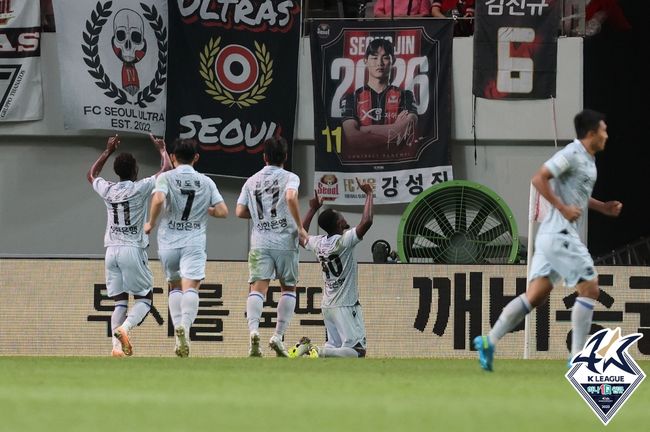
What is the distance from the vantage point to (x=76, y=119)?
72.2 feet

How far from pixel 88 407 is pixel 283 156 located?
679 cm

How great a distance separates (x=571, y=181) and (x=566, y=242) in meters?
0.48

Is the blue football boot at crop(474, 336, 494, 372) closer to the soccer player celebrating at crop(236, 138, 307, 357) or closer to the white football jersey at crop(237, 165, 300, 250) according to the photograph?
the soccer player celebrating at crop(236, 138, 307, 357)

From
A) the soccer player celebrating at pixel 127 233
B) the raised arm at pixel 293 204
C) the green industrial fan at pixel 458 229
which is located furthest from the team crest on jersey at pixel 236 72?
the raised arm at pixel 293 204

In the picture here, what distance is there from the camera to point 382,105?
71.7 ft

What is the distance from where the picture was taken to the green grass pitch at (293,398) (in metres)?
7.58

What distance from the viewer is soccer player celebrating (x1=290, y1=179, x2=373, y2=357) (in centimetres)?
1584

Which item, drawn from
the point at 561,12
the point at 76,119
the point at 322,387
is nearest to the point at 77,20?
the point at 76,119

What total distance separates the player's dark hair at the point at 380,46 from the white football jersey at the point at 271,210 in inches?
277

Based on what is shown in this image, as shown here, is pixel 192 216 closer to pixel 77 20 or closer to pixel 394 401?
pixel 394 401

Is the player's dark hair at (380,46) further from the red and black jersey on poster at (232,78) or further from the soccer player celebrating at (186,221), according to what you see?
the soccer player celebrating at (186,221)

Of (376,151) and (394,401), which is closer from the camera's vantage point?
(394,401)

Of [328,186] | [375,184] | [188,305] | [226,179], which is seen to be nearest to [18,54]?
[226,179]

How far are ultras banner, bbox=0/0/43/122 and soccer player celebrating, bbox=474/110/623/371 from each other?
484 inches
